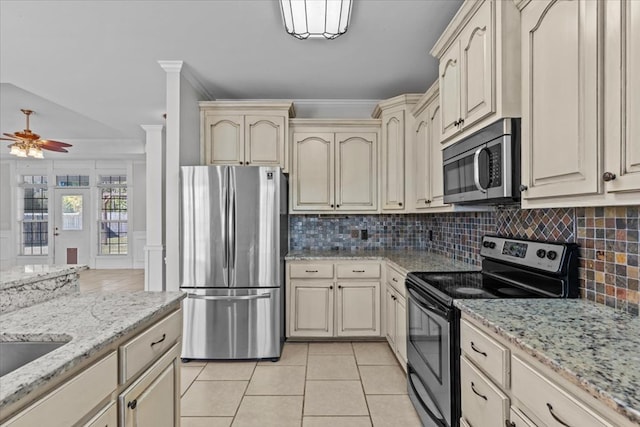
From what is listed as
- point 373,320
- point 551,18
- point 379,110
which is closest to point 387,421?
point 373,320

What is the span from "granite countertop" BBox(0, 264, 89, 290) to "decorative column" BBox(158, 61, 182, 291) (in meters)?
1.19

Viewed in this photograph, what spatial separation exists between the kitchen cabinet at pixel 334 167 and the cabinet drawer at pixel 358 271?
612 mm

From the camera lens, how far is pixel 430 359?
1.83 meters

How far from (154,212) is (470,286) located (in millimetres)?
4105

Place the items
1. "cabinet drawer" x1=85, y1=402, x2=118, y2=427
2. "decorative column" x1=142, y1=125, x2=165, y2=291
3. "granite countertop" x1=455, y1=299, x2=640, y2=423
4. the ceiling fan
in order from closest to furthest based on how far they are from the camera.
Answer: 1. "granite countertop" x1=455, y1=299, x2=640, y2=423
2. "cabinet drawer" x1=85, y1=402, x2=118, y2=427
3. the ceiling fan
4. "decorative column" x1=142, y1=125, x2=165, y2=291

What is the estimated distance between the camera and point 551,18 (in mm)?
1288

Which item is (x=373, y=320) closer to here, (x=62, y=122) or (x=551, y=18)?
(x=551, y=18)

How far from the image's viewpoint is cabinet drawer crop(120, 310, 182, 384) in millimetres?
1151

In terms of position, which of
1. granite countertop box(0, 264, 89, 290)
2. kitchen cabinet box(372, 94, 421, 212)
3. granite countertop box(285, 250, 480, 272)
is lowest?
granite countertop box(285, 250, 480, 272)

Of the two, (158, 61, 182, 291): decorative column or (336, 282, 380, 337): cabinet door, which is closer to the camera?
(158, 61, 182, 291): decorative column

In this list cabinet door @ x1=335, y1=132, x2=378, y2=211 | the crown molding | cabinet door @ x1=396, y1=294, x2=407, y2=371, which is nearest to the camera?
cabinet door @ x1=396, y1=294, x2=407, y2=371

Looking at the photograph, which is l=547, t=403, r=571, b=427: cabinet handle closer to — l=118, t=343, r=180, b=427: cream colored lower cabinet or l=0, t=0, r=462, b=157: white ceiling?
l=118, t=343, r=180, b=427: cream colored lower cabinet

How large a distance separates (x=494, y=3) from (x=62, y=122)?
6242mm

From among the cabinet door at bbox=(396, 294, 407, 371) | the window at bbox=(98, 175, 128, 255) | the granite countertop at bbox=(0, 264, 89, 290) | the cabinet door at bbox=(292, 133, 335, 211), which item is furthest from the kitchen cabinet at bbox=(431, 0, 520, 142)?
the window at bbox=(98, 175, 128, 255)
